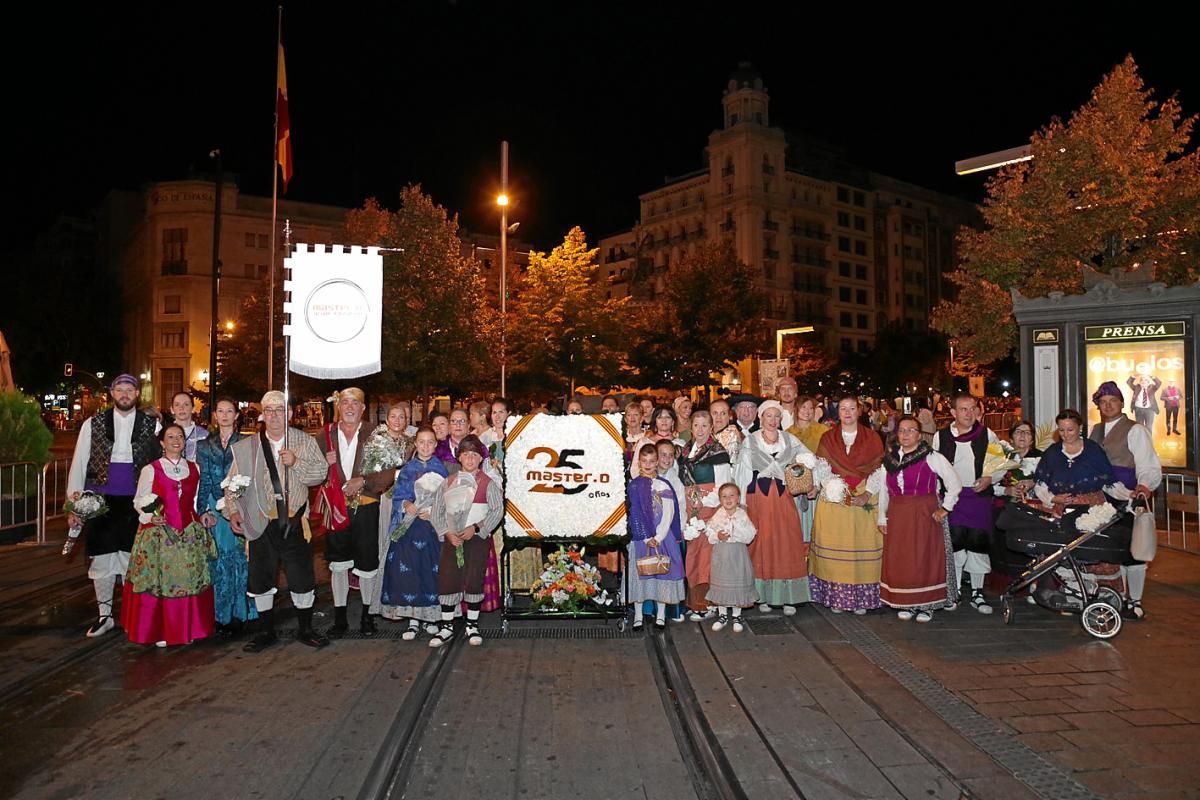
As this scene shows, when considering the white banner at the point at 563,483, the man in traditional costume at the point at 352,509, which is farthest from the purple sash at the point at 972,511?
the man in traditional costume at the point at 352,509

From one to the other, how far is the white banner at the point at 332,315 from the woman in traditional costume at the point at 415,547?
97 centimetres

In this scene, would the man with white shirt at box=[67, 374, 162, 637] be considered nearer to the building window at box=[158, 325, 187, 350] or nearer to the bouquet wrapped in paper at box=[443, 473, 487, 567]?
the bouquet wrapped in paper at box=[443, 473, 487, 567]

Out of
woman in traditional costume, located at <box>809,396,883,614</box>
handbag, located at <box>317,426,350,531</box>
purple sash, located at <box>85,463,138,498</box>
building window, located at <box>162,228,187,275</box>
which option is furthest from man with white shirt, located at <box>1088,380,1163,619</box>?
building window, located at <box>162,228,187,275</box>

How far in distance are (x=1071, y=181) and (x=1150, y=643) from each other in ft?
54.6

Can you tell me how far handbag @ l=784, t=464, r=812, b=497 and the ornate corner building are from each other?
5366cm

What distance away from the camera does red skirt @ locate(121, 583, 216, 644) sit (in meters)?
6.69

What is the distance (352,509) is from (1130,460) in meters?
7.15

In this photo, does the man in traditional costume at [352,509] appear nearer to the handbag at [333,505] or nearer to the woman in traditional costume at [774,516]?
the handbag at [333,505]

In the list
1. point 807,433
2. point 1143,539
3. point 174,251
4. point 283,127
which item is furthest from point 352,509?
point 174,251

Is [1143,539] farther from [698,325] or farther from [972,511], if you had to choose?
[698,325]

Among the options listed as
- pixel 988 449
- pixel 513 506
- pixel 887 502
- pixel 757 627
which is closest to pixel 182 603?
pixel 513 506

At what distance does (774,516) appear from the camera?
7734 mm

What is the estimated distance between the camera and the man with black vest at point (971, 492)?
25.6 feet

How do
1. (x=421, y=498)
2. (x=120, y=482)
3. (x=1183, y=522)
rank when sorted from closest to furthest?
1. (x=421, y=498)
2. (x=120, y=482)
3. (x=1183, y=522)
